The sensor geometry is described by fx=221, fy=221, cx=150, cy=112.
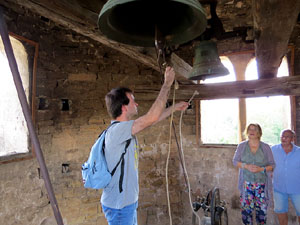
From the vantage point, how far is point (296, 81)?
253 cm

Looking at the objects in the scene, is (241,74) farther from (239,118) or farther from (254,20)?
(254,20)

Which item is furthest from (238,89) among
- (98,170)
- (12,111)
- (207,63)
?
(12,111)

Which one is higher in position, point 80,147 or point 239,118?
point 239,118

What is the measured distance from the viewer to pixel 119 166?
146 centimetres

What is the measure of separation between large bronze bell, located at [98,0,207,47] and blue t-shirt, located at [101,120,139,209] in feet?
1.76

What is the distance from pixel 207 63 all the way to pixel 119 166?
4.24 ft

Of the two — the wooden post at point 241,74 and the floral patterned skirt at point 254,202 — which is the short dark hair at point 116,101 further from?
the wooden post at point 241,74

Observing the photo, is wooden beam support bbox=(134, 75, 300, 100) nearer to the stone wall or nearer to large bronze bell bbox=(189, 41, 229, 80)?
the stone wall

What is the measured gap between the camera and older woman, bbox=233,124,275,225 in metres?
2.69

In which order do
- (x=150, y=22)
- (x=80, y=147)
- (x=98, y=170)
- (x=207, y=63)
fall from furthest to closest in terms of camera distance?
(x=80, y=147) → (x=207, y=63) → (x=98, y=170) → (x=150, y=22)

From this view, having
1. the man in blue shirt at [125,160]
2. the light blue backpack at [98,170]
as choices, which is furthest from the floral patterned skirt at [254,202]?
the light blue backpack at [98,170]

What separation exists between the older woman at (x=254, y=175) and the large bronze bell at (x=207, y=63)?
1.19 meters

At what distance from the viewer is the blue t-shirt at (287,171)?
9.09 feet

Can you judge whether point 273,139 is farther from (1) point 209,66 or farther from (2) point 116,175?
(2) point 116,175
